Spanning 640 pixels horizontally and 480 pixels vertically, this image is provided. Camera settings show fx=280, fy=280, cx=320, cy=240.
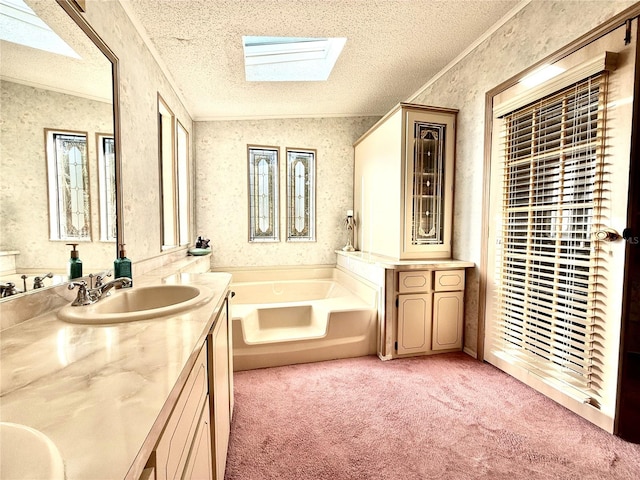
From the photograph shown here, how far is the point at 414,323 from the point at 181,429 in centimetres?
215

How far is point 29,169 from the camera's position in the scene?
939mm

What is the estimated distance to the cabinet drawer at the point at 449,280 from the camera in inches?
96.0

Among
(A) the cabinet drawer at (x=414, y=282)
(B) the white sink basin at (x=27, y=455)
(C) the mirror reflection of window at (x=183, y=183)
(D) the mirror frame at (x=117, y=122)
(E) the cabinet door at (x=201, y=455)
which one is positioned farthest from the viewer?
(C) the mirror reflection of window at (x=183, y=183)

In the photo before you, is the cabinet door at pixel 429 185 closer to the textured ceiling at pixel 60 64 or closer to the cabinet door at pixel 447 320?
the cabinet door at pixel 447 320

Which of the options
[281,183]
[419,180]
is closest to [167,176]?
[281,183]

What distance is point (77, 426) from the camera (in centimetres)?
40

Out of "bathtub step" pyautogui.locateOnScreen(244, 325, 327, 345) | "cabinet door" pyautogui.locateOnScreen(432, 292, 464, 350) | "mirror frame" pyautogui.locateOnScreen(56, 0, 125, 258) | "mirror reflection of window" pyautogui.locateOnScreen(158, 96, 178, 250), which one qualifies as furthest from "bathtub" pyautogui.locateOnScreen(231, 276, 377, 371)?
"mirror frame" pyautogui.locateOnScreen(56, 0, 125, 258)

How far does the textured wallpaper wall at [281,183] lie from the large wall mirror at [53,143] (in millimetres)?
2088

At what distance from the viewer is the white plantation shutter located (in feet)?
5.03

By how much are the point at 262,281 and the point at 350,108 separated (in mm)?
2465

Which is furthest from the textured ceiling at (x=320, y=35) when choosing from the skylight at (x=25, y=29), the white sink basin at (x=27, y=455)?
the white sink basin at (x=27, y=455)

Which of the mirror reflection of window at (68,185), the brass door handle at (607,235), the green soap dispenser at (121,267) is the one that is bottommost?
the green soap dispenser at (121,267)

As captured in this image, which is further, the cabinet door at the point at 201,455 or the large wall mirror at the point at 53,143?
the large wall mirror at the point at 53,143

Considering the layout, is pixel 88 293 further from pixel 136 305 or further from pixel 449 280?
pixel 449 280
